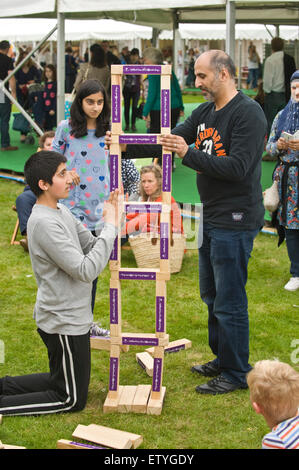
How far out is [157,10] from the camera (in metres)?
12.3

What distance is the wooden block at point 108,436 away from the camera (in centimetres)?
338

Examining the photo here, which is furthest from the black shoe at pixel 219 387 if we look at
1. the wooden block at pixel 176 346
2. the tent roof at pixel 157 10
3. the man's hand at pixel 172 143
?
the tent roof at pixel 157 10

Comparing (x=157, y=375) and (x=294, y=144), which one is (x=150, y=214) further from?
(x=157, y=375)

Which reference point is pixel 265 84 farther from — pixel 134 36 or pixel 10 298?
pixel 134 36

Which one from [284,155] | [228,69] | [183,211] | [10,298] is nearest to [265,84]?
[183,211]

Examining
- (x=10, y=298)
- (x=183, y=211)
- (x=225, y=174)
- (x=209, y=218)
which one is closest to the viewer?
(x=225, y=174)

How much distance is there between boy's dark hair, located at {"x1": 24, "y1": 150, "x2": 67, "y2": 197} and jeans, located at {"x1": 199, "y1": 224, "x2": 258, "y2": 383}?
100 cm

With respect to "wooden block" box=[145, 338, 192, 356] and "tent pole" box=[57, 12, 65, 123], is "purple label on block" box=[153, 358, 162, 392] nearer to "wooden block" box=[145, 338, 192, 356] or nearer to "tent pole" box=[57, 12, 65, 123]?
"wooden block" box=[145, 338, 192, 356]

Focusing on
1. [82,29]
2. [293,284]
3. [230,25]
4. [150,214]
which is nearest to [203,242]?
[293,284]

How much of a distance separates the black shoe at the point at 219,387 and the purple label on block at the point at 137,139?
1569 millimetres

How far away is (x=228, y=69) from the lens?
3691 mm

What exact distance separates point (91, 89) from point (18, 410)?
7.02ft

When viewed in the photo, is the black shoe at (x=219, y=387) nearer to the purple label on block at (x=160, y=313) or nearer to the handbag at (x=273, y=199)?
the purple label on block at (x=160, y=313)

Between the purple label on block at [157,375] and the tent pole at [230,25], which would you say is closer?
the purple label on block at [157,375]
